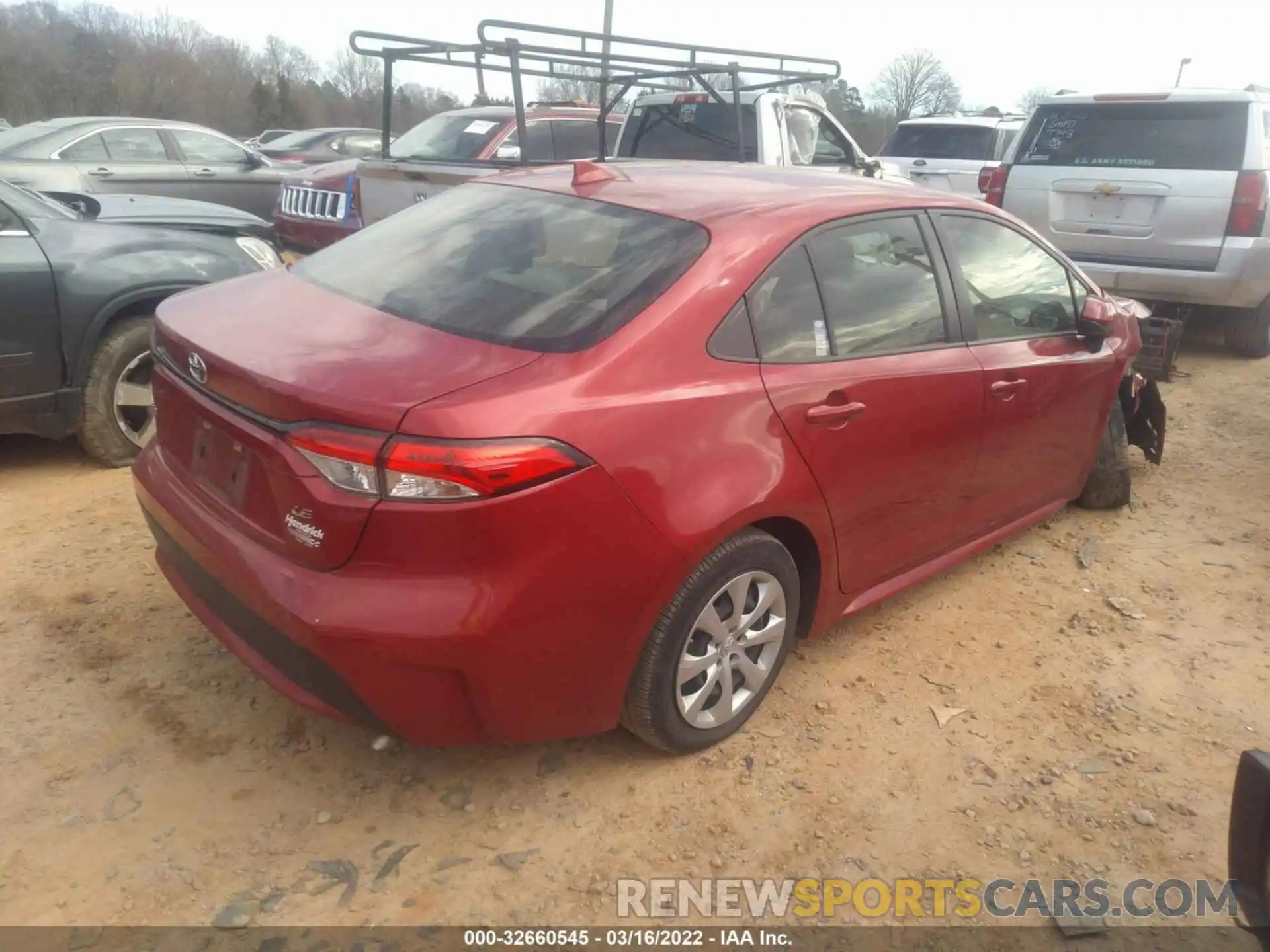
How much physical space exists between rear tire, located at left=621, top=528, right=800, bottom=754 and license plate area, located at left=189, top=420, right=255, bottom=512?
3.58 feet

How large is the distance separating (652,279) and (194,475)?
1328 mm

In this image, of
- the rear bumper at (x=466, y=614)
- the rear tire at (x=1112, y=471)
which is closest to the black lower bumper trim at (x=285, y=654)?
the rear bumper at (x=466, y=614)

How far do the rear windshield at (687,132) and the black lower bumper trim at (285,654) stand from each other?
19.8 feet

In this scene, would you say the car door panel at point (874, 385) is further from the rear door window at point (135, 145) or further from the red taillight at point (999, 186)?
the rear door window at point (135, 145)

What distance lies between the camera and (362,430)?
207 centimetres

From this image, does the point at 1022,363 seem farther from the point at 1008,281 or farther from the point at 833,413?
the point at 833,413

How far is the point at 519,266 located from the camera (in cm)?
271

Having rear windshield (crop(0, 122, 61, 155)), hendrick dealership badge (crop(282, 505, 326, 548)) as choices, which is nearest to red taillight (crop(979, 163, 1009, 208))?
hendrick dealership badge (crop(282, 505, 326, 548))

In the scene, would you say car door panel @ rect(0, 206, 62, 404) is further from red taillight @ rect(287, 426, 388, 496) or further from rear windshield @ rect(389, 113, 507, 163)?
rear windshield @ rect(389, 113, 507, 163)

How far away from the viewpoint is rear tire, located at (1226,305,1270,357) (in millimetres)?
7285

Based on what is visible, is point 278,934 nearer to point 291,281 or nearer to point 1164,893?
point 291,281

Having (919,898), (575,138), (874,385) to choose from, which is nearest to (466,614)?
(919,898)

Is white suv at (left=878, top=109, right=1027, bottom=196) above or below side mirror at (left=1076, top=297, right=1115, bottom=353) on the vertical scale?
above

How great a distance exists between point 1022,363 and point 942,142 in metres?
10.6
